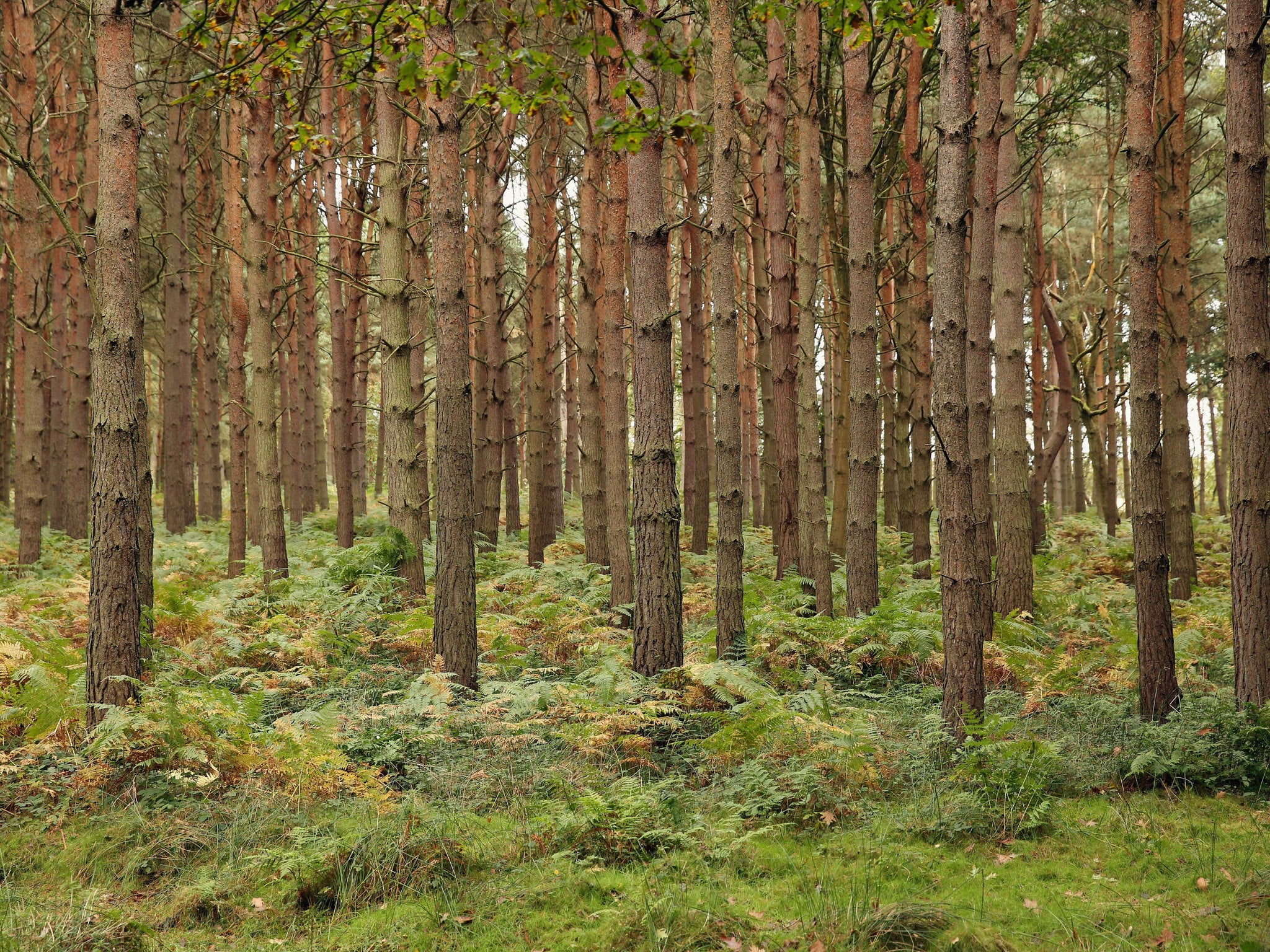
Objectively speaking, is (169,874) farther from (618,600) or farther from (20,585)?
(20,585)

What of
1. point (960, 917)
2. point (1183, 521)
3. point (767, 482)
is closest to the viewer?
point (960, 917)

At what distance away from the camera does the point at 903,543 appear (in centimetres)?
1433

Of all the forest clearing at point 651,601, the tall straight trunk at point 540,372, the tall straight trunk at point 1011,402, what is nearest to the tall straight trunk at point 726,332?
the forest clearing at point 651,601

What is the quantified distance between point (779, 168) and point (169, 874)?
9329 millimetres

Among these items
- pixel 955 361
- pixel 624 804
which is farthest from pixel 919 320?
pixel 624 804

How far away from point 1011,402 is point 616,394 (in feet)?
15.3

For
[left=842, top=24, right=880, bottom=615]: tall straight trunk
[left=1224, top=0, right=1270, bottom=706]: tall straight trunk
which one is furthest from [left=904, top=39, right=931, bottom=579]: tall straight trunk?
[left=1224, top=0, right=1270, bottom=706]: tall straight trunk

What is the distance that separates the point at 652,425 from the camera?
21.3 feet

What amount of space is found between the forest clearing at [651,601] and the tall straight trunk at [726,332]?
0.16ft

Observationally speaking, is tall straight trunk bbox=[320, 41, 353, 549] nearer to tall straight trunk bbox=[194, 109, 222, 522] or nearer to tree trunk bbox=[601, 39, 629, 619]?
tall straight trunk bbox=[194, 109, 222, 522]

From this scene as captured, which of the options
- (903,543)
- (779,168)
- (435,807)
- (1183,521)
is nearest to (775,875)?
(435,807)

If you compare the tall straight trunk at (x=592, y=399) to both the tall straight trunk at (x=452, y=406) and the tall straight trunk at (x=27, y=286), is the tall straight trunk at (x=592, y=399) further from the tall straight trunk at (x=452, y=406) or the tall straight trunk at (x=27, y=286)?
the tall straight trunk at (x=27, y=286)

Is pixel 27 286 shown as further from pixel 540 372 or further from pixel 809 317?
pixel 809 317

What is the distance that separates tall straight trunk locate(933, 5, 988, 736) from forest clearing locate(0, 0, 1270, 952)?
1.1 inches
